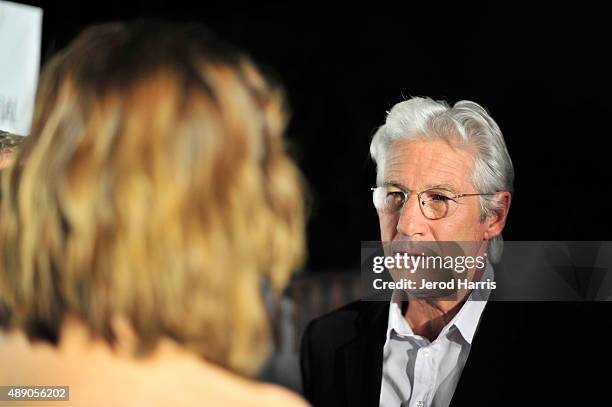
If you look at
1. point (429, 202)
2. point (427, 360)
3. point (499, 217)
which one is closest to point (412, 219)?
Result: point (429, 202)

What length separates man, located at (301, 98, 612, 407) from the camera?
5.56 ft

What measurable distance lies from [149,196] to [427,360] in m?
1.04

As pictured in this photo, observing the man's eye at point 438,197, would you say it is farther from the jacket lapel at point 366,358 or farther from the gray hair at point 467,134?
the jacket lapel at point 366,358

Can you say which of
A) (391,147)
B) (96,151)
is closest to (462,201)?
(391,147)

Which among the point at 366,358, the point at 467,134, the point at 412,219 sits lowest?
the point at 366,358

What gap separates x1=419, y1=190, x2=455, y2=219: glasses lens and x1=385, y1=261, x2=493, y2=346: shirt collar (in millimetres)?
193

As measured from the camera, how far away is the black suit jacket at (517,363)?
1.67m

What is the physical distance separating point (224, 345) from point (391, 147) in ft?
3.11

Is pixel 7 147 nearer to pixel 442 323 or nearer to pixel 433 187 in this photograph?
pixel 433 187

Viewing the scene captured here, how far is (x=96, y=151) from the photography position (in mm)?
948

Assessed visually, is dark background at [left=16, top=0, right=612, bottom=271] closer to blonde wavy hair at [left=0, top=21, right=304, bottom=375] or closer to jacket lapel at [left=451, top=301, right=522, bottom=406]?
jacket lapel at [left=451, top=301, right=522, bottom=406]

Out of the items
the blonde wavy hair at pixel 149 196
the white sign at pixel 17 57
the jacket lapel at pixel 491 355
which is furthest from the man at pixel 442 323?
the white sign at pixel 17 57

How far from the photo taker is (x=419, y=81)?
6.07 feet

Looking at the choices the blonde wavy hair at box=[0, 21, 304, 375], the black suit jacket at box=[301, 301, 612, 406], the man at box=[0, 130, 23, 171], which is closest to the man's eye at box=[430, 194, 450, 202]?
the black suit jacket at box=[301, 301, 612, 406]
